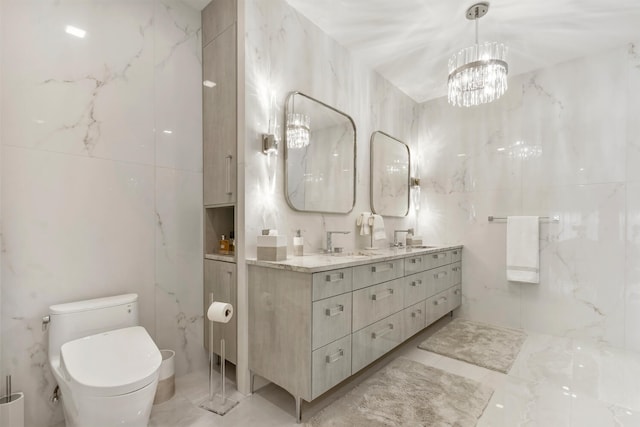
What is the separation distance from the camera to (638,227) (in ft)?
8.49

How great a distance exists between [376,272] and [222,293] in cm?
109

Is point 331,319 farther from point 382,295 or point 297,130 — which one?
point 297,130

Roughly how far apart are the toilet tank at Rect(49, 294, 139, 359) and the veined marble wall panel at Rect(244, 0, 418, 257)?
0.77 m

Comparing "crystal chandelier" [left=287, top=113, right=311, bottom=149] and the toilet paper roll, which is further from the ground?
"crystal chandelier" [left=287, top=113, right=311, bottom=149]

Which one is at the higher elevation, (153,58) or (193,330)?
(153,58)

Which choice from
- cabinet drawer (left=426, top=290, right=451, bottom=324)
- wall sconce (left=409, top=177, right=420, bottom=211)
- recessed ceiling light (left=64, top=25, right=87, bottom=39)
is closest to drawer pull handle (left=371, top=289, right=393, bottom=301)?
cabinet drawer (left=426, top=290, right=451, bottom=324)

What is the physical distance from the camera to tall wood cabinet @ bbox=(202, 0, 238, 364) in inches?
80.7

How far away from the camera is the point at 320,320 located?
1.66 m

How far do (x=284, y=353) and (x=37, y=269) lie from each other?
4.58ft

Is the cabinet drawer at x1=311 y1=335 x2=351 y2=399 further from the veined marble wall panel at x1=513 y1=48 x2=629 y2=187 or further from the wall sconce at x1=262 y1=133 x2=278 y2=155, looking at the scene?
the veined marble wall panel at x1=513 y1=48 x2=629 y2=187

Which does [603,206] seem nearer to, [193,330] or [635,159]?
[635,159]

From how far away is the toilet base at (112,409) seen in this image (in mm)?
1246

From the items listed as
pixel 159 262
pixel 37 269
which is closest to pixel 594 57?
pixel 159 262

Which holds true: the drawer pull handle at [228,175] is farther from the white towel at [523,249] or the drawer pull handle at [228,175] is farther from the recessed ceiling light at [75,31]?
the white towel at [523,249]
